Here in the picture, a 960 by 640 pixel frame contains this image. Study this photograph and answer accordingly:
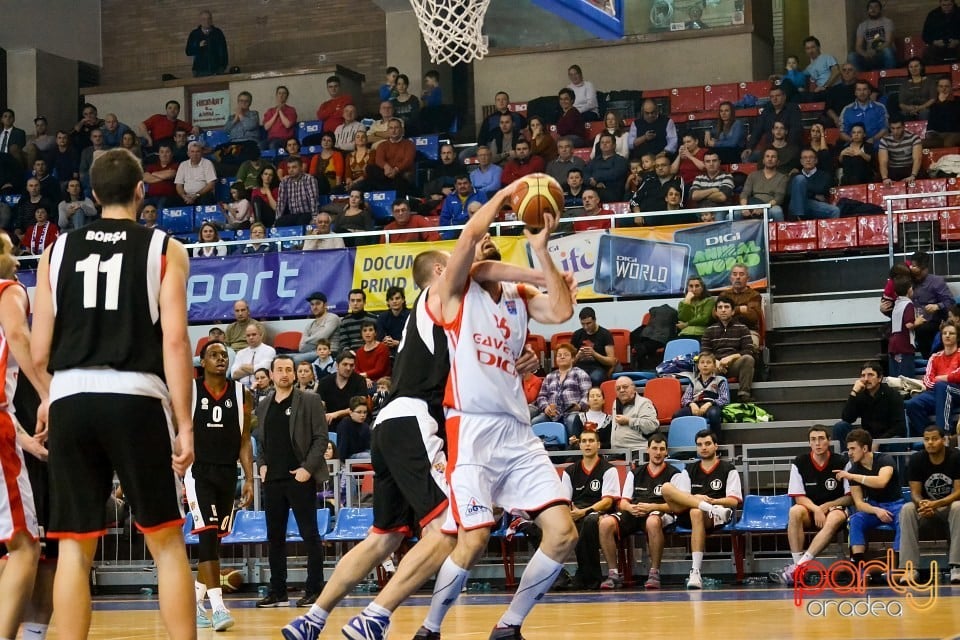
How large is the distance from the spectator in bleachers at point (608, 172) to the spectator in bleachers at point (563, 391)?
14.7 feet

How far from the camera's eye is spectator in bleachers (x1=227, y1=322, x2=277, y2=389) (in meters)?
17.3

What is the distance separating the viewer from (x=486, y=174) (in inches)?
803

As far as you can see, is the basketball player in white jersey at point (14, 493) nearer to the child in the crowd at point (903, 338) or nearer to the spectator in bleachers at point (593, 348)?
the spectator in bleachers at point (593, 348)

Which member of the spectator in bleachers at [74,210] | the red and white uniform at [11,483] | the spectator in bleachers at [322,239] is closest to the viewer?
the red and white uniform at [11,483]

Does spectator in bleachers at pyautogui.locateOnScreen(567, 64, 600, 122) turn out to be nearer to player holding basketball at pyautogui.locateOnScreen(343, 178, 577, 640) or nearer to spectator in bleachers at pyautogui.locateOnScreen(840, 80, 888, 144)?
spectator in bleachers at pyautogui.locateOnScreen(840, 80, 888, 144)

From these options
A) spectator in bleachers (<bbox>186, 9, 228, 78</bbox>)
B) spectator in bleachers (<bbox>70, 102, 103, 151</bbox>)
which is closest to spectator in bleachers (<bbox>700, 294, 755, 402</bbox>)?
spectator in bleachers (<bbox>70, 102, 103, 151</bbox>)

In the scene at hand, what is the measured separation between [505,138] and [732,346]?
7.11 m

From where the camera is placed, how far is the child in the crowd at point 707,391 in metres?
14.7

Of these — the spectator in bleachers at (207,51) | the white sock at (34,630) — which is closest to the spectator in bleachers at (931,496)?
the white sock at (34,630)

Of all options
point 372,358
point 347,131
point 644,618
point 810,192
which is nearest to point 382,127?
point 347,131

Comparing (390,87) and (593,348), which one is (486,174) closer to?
(390,87)

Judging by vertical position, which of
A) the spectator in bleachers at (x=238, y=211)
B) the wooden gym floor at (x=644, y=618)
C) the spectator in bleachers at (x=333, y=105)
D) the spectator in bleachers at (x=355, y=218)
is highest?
the spectator in bleachers at (x=333, y=105)

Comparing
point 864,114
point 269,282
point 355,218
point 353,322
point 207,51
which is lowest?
point 353,322

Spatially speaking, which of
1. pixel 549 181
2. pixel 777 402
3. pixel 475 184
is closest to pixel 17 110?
pixel 475 184
